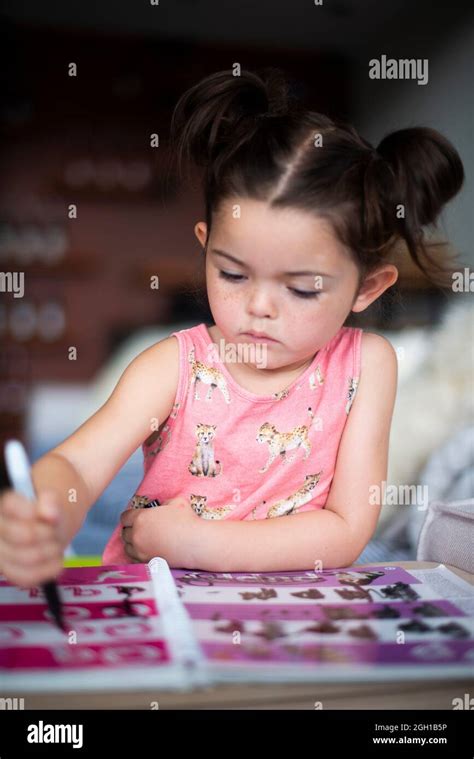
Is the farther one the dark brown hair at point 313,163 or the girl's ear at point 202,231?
the girl's ear at point 202,231

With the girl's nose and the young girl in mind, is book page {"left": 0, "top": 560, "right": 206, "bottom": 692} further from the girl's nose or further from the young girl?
the girl's nose

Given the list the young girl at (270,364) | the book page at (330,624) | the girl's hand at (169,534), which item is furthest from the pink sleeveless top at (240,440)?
the book page at (330,624)

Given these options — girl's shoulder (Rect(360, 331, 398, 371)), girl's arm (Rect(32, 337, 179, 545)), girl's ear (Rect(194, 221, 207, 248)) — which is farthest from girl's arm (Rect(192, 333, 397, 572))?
girl's ear (Rect(194, 221, 207, 248))

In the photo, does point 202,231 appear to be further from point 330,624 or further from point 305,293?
point 330,624

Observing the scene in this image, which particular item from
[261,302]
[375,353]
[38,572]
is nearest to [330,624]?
[38,572]

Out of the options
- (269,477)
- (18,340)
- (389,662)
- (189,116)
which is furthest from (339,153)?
(18,340)

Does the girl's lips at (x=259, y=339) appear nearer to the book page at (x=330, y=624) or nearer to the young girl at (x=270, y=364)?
the young girl at (x=270, y=364)

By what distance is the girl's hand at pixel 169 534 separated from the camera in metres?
0.82

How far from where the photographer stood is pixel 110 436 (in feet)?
2.82

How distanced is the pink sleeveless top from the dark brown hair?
0.17 m

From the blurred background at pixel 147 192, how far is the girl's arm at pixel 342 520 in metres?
0.16

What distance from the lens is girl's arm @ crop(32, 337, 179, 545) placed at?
75cm

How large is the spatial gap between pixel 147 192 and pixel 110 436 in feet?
3.48
